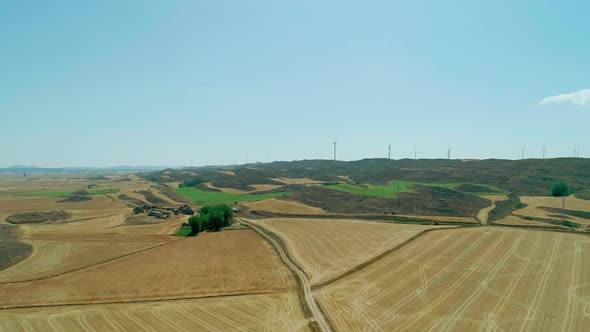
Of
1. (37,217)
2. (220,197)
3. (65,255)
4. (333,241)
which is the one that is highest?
Answer: (333,241)

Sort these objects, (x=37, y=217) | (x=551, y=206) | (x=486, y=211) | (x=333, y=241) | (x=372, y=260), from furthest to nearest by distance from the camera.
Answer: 1. (x=37, y=217)
2. (x=486, y=211)
3. (x=551, y=206)
4. (x=333, y=241)
5. (x=372, y=260)

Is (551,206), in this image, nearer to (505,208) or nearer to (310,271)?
(505,208)

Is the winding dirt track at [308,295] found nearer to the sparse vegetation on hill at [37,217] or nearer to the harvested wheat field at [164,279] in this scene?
the harvested wheat field at [164,279]

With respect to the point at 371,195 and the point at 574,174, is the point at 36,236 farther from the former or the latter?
the point at 574,174

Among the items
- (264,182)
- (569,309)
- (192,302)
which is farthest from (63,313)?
(264,182)

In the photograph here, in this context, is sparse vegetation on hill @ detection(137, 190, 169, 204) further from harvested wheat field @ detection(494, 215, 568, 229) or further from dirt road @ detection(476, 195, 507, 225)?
harvested wheat field @ detection(494, 215, 568, 229)

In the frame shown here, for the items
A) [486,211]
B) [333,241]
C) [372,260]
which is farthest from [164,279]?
[486,211]

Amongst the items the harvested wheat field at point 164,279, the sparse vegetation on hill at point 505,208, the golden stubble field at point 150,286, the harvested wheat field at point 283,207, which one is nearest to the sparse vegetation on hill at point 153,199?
the harvested wheat field at point 283,207
